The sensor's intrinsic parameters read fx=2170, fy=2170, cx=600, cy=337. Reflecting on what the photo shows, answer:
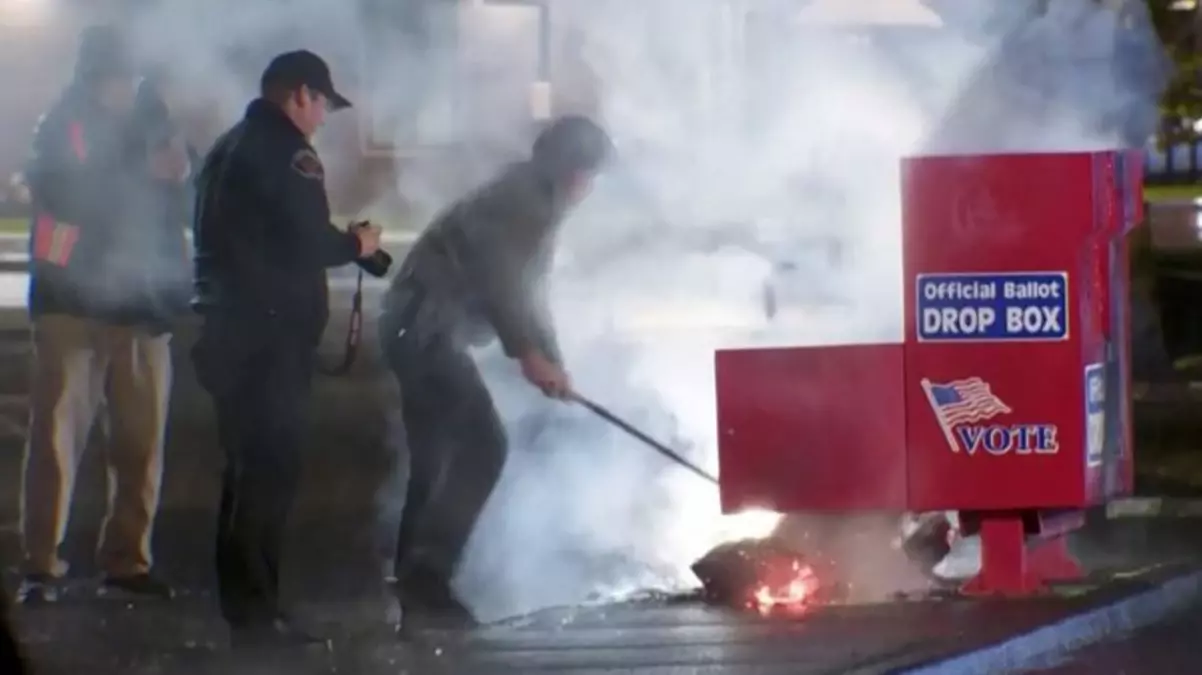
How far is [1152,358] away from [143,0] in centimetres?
979

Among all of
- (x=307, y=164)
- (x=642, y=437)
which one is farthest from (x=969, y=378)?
(x=307, y=164)

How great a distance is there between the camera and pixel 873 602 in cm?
736

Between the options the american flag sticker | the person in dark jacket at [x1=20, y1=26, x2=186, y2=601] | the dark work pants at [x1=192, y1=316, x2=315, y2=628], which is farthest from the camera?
the person in dark jacket at [x1=20, y1=26, x2=186, y2=601]

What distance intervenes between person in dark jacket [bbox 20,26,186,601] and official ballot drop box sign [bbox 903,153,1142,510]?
2652 mm

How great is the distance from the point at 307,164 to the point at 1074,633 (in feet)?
9.29

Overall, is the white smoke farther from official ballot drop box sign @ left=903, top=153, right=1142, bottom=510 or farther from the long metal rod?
official ballot drop box sign @ left=903, top=153, right=1142, bottom=510

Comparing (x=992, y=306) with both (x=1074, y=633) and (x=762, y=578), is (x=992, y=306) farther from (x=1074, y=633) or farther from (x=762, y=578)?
(x=762, y=578)

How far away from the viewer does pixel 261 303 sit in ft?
21.9

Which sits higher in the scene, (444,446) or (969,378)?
(969,378)

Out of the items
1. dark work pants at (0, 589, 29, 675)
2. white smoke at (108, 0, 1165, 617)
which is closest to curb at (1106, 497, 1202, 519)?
white smoke at (108, 0, 1165, 617)

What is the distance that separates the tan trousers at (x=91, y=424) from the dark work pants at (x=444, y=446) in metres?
0.94

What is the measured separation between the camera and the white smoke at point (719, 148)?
851 centimetres

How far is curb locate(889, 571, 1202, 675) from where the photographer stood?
20.9ft

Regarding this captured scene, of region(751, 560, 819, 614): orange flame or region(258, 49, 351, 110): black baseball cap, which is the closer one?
region(258, 49, 351, 110): black baseball cap
